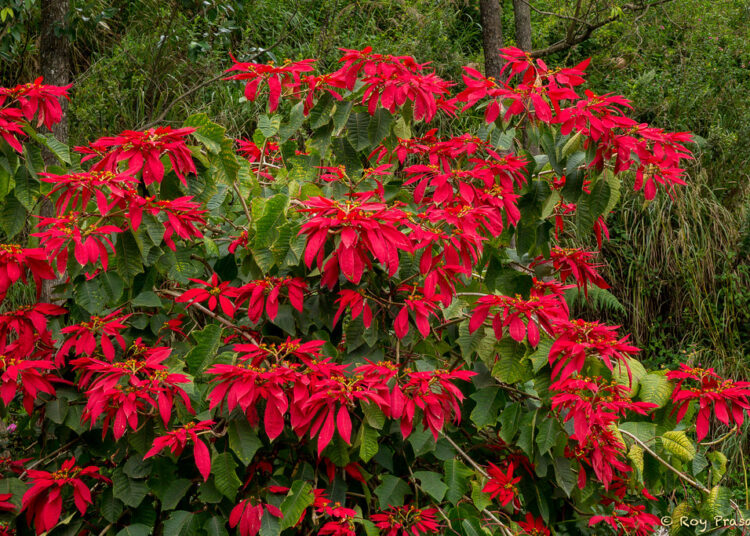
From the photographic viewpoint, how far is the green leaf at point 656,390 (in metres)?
2.06

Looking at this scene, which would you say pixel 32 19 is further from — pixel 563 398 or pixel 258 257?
pixel 563 398

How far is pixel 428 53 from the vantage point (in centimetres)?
557

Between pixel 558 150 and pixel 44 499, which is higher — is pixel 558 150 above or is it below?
above

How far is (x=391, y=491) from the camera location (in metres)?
1.92

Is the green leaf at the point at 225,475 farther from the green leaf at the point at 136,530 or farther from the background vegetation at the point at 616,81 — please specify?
the background vegetation at the point at 616,81

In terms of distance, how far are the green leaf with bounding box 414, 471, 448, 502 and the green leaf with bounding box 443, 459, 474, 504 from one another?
2 centimetres

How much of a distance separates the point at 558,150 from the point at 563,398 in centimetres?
72

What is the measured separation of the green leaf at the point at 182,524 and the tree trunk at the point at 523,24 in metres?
3.36

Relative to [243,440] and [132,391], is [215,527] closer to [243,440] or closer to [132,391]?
[243,440]

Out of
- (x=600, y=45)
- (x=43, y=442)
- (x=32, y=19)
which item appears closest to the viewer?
(x=43, y=442)

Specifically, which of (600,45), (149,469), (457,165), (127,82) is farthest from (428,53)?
(149,469)

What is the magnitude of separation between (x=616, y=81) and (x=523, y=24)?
191 centimetres

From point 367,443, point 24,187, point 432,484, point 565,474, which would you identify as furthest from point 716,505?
point 24,187

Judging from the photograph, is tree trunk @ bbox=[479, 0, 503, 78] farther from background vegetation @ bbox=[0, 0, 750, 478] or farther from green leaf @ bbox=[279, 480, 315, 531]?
green leaf @ bbox=[279, 480, 315, 531]
